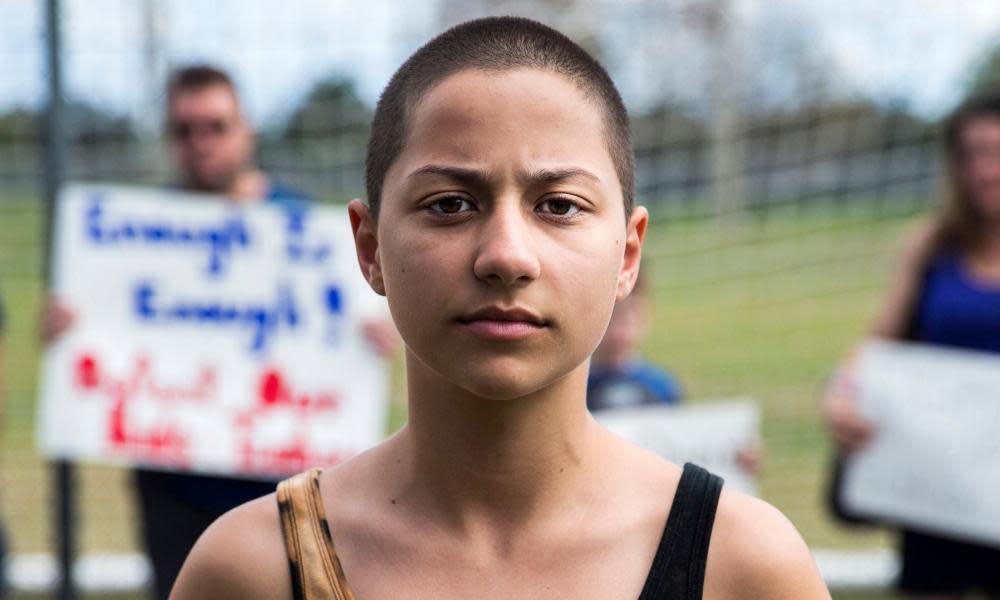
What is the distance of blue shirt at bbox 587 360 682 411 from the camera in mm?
4320

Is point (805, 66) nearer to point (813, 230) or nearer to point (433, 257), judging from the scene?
point (813, 230)

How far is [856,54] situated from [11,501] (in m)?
5.31

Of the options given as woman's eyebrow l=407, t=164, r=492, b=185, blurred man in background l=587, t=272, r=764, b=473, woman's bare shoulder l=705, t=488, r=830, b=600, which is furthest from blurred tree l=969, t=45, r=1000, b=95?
woman's eyebrow l=407, t=164, r=492, b=185

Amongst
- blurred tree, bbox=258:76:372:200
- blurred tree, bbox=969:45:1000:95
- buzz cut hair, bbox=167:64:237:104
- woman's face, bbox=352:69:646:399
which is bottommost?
woman's face, bbox=352:69:646:399

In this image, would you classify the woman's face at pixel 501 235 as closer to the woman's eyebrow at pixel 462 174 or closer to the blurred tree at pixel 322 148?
the woman's eyebrow at pixel 462 174

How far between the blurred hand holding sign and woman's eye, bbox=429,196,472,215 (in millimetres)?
3055

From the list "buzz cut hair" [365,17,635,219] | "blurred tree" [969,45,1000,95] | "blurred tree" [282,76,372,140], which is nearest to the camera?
"buzz cut hair" [365,17,635,219]

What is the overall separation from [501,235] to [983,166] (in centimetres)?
297

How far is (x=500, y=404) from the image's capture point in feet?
4.92

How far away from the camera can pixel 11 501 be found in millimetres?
7379

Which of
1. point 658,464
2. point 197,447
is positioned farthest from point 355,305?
point 658,464

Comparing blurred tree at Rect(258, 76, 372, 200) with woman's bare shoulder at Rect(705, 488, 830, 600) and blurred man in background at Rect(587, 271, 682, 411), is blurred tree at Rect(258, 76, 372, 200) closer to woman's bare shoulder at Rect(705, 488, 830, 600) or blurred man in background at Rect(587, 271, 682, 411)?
blurred man in background at Rect(587, 271, 682, 411)

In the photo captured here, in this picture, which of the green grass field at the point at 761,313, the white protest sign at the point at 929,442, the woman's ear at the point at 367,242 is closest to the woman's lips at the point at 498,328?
the woman's ear at the point at 367,242

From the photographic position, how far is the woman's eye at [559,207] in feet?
4.66
